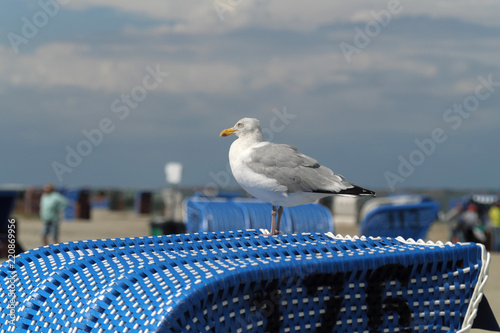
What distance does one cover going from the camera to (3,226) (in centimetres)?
1305

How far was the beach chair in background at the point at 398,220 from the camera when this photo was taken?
1112 cm

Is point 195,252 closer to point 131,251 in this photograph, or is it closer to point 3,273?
point 131,251

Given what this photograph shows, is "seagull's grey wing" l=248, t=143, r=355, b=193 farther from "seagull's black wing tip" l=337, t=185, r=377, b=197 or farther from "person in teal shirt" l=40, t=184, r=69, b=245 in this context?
"person in teal shirt" l=40, t=184, r=69, b=245

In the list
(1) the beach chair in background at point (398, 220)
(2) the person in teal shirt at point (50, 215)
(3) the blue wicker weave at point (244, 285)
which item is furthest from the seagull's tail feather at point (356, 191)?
(2) the person in teal shirt at point (50, 215)

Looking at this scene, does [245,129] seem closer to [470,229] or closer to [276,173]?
[276,173]

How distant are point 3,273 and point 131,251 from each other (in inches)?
34.0

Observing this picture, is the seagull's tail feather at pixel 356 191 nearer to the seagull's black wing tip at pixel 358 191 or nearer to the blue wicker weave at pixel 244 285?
the seagull's black wing tip at pixel 358 191

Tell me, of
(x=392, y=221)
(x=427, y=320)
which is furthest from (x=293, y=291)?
(x=392, y=221)

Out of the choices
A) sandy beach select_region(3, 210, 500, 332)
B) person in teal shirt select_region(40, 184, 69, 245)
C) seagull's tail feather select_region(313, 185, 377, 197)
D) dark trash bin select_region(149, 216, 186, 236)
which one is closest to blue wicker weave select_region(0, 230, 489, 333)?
seagull's tail feather select_region(313, 185, 377, 197)

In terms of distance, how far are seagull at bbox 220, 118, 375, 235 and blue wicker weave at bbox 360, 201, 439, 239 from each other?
5829 mm

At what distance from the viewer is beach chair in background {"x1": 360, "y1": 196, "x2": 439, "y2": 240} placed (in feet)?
36.5

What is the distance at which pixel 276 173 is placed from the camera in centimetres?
528

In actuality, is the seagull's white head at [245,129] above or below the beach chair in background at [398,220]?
above

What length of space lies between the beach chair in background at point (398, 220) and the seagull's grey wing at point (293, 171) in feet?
19.1
